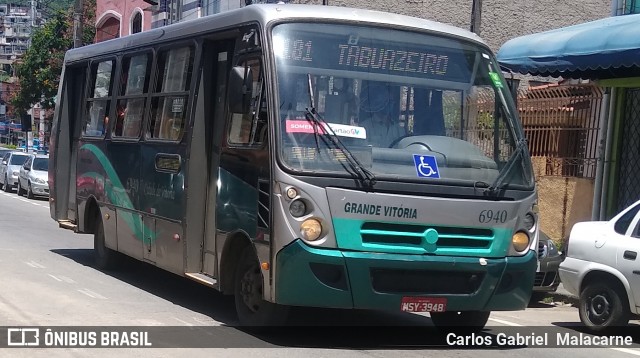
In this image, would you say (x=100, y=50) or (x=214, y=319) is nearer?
(x=214, y=319)

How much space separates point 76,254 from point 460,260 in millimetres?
9121

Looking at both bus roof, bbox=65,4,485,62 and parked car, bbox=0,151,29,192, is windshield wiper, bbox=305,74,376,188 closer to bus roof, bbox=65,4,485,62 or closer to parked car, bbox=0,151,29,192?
bus roof, bbox=65,4,485,62

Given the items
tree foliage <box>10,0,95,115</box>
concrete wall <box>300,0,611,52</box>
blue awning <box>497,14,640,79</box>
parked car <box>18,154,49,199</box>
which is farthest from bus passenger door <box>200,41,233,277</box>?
tree foliage <box>10,0,95,115</box>

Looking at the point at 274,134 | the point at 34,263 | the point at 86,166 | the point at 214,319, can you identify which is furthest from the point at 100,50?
the point at 274,134

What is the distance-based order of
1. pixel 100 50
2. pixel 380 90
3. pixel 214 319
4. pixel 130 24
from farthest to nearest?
1. pixel 130 24
2. pixel 100 50
3. pixel 214 319
4. pixel 380 90

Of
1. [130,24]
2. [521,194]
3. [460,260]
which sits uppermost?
[130,24]

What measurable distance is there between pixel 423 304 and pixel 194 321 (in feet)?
9.07

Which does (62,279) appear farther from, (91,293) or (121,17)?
(121,17)

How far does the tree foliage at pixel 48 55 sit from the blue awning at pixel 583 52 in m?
37.0

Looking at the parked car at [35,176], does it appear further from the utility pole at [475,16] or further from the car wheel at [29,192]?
the utility pole at [475,16]

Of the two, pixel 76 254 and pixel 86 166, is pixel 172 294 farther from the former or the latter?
pixel 76 254

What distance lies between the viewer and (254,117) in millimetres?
8672

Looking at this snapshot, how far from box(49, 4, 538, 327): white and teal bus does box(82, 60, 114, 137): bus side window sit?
11.2 ft

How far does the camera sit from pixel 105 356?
25.7 ft
